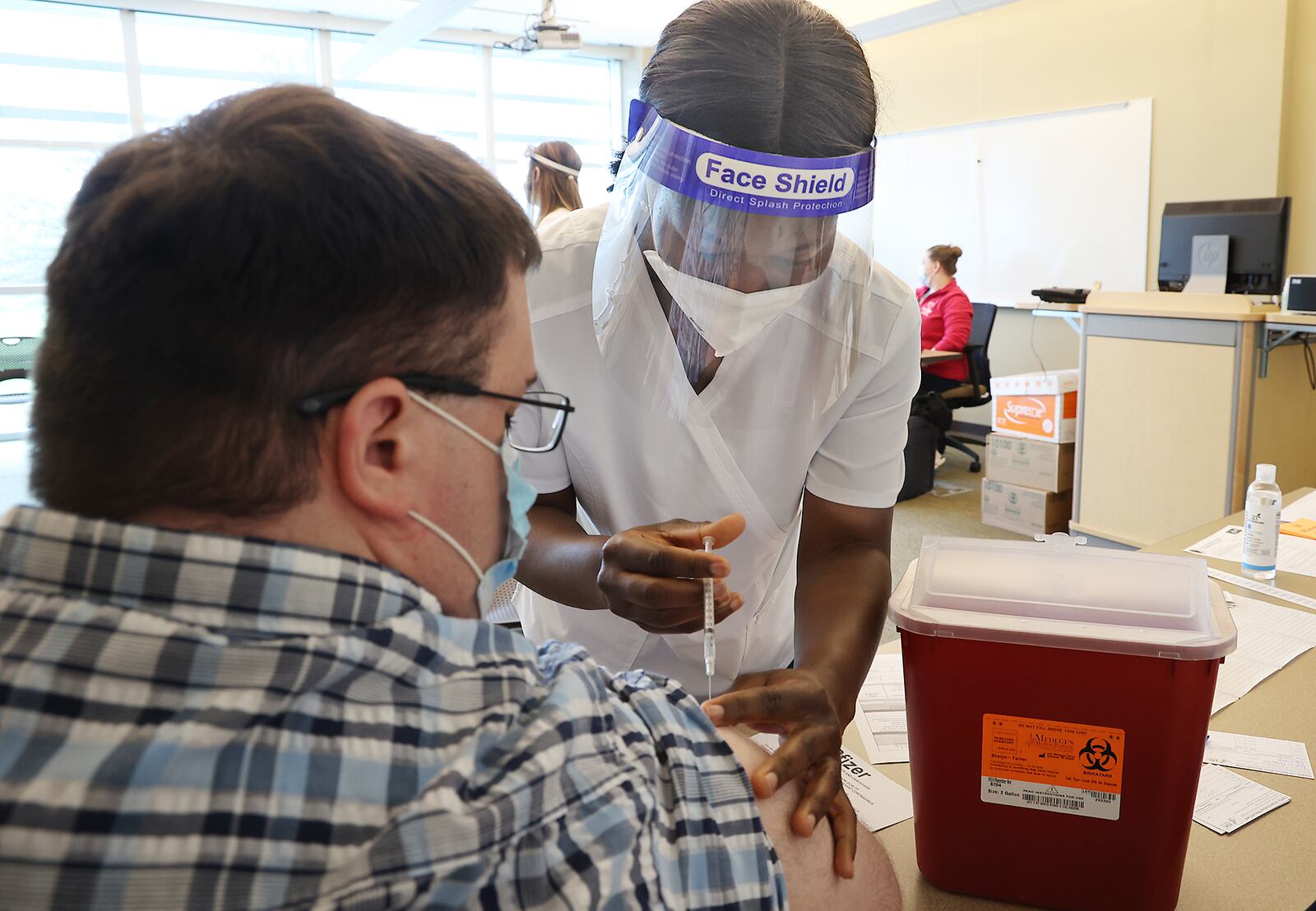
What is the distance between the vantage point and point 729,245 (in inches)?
39.1

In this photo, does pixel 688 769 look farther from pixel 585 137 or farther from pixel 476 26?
pixel 585 137

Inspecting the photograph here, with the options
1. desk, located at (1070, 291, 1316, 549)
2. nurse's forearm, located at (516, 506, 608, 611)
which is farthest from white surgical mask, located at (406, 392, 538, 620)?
desk, located at (1070, 291, 1316, 549)

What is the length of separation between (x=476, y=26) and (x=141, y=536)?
830 centimetres

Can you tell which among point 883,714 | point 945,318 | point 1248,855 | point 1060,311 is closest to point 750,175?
point 883,714

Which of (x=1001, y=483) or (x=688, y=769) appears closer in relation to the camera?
(x=688, y=769)

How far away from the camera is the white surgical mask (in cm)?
61

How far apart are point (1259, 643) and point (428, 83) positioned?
26.1ft

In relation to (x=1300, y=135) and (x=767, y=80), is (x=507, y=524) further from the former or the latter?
(x=1300, y=135)

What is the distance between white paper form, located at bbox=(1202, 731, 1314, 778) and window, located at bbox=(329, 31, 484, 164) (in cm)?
759

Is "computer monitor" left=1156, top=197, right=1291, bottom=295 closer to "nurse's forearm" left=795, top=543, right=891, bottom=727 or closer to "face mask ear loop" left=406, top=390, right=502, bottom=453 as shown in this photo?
"nurse's forearm" left=795, top=543, right=891, bottom=727

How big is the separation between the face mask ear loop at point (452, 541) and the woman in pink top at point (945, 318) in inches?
202

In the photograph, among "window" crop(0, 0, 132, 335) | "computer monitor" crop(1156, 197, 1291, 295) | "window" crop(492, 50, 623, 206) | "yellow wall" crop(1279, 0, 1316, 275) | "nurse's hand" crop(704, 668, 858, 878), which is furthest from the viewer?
"window" crop(492, 50, 623, 206)

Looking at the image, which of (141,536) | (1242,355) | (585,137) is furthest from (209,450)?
(585,137)

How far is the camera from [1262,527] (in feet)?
5.35
